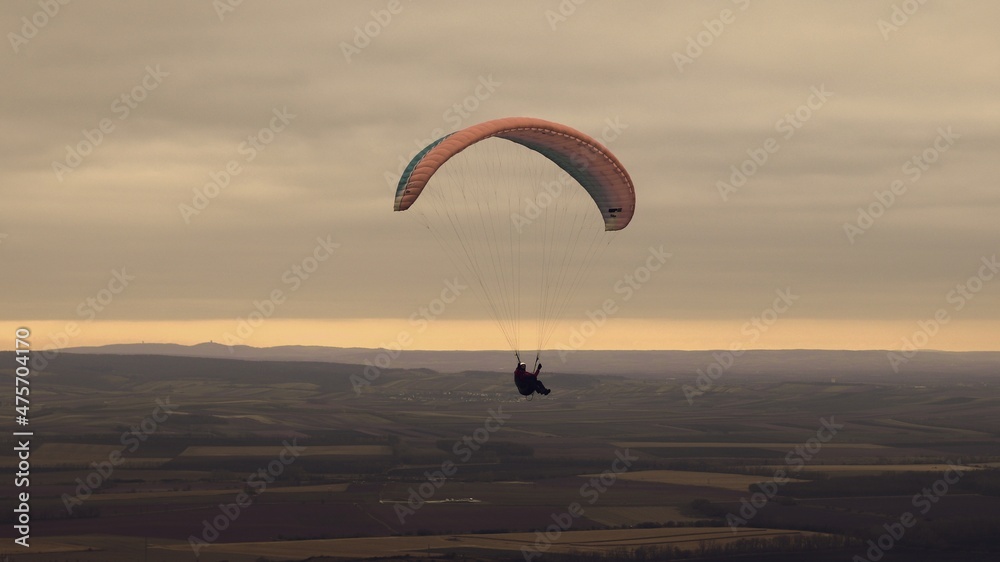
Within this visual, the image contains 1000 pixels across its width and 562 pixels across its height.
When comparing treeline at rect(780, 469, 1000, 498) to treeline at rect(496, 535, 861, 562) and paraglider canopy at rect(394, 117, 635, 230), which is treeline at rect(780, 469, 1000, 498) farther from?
paraglider canopy at rect(394, 117, 635, 230)

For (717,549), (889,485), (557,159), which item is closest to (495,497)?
(717,549)

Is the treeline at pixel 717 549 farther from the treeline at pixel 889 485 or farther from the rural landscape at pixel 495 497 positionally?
the treeline at pixel 889 485

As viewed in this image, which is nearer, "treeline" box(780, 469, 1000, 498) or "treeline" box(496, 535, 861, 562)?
"treeline" box(496, 535, 861, 562)

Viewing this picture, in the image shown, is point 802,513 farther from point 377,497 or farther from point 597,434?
point 597,434

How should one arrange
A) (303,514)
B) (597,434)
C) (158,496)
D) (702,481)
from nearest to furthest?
(303,514) < (158,496) < (702,481) < (597,434)

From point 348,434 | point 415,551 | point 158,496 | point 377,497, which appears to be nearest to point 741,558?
point 415,551

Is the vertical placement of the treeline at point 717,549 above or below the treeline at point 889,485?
below

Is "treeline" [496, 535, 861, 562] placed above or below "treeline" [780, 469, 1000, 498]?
below

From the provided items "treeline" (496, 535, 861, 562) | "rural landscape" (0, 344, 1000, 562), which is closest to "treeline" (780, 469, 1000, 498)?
"rural landscape" (0, 344, 1000, 562)

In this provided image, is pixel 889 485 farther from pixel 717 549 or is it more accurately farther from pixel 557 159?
pixel 557 159

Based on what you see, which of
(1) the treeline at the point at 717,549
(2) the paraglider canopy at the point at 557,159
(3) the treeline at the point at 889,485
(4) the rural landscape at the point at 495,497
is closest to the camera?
(2) the paraglider canopy at the point at 557,159

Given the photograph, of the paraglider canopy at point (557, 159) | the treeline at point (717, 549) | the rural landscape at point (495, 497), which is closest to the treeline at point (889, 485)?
the rural landscape at point (495, 497)
